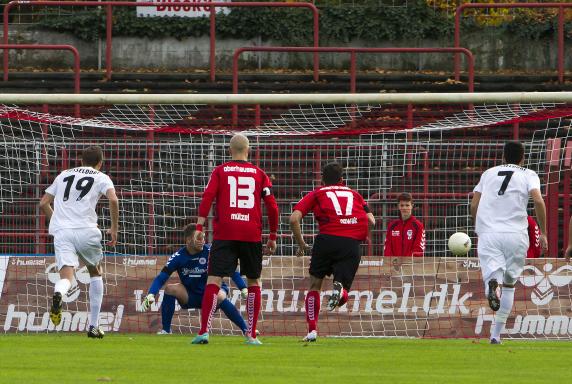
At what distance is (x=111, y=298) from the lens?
54.7 feet

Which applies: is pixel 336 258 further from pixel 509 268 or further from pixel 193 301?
pixel 193 301

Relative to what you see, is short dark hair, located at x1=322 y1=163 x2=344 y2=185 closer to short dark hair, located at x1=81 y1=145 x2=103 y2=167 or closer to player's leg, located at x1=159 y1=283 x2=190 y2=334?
short dark hair, located at x1=81 y1=145 x2=103 y2=167

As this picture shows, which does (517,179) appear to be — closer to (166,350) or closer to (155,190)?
(166,350)

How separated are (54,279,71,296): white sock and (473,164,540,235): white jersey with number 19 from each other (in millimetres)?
3896

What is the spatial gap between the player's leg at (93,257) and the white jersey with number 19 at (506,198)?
3.64 meters

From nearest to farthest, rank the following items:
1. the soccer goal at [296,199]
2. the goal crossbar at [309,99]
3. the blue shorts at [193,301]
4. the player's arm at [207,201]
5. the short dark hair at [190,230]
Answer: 1. the player's arm at [207,201]
2. the short dark hair at [190,230]
3. the blue shorts at [193,301]
4. the goal crossbar at [309,99]
5. the soccer goal at [296,199]

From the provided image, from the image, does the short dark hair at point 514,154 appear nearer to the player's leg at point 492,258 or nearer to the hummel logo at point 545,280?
the player's leg at point 492,258

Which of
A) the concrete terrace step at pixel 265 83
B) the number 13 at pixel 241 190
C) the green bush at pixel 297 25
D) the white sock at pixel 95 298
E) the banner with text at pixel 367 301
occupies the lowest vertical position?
the banner with text at pixel 367 301

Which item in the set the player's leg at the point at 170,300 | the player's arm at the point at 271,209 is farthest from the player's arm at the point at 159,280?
the player's arm at the point at 271,209

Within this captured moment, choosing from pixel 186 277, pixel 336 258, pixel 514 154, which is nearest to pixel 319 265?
pixel 336 258

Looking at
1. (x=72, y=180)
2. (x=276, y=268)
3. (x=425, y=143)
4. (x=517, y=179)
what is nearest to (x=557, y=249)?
(x=425, y=143)

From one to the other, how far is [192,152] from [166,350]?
20.0 feet

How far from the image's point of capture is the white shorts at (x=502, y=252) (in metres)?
13.4

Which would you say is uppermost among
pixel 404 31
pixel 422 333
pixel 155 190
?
pixel 404 31
